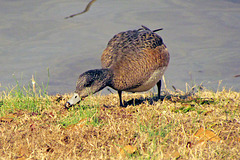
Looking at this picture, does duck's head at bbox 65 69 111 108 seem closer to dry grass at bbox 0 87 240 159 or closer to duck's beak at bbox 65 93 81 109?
duck's beak at bbox 65 93 81 109

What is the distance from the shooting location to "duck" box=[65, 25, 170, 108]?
14.9 ft

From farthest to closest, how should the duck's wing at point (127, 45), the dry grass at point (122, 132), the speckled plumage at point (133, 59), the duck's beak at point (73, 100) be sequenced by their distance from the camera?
1. the duck's wing at point (127, 45)
2. the speckled plumage at point (133, 59)
3. the duck's beak at point (73, 100)
4. the dry grass at point (122, 132)

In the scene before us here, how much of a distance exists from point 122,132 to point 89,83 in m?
0.93

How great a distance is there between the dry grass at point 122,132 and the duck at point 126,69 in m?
0.31

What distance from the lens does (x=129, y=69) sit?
15.7 feet

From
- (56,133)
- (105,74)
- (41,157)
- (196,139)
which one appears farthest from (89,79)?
(196,139)

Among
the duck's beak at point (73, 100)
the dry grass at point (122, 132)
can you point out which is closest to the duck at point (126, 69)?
the duck's beak at point (73, 100)

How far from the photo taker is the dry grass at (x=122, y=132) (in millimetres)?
3539

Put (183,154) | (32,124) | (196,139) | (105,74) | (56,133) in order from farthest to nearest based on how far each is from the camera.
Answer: (105,74), (32,124), (56,133), (196,139), (183,154)

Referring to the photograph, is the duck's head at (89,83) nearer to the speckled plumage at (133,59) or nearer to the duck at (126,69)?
the duck at (126,69)

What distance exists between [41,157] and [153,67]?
213 cm

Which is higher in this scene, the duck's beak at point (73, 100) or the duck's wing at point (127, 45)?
the duck's wing at point (127, 45)

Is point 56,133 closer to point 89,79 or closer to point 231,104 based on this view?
point 89,79

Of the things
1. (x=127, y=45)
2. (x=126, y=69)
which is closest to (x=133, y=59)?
(x=126, y=69)
